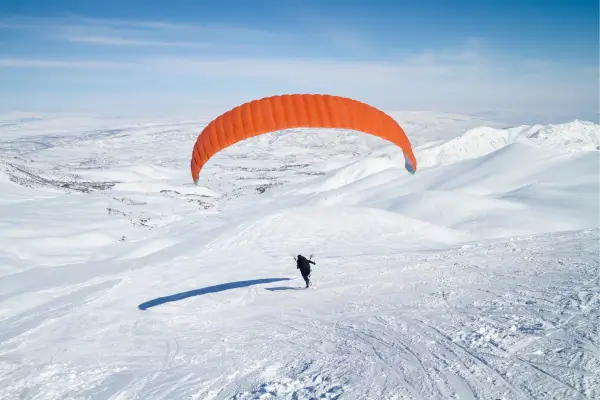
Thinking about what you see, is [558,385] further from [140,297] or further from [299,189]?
[299,189]

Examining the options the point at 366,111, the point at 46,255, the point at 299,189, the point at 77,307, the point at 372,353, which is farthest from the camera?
the point at 299,189

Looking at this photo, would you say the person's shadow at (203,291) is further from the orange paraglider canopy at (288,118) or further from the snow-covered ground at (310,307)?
the orange paraglider canopy at (288,118)

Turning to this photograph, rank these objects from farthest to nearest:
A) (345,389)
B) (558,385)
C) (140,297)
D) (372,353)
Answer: (140,297), (372,353), (345,389), (558,385)

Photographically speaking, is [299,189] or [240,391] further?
[299,189]

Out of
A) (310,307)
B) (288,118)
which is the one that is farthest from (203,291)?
(288,118)

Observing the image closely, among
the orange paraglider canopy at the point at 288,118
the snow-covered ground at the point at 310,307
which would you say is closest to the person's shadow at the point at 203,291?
the snow-covered ground at the point at 310,307

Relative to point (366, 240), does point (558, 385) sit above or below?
above

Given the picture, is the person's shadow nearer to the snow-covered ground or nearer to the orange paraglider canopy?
the snow-covered ground

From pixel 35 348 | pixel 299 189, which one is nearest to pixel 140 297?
pixel 35 348
